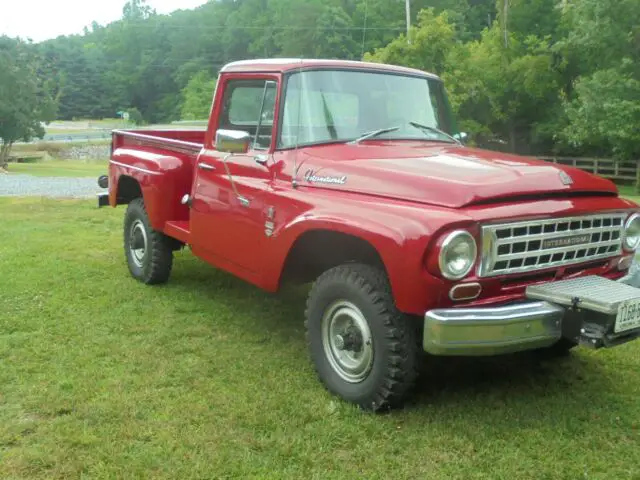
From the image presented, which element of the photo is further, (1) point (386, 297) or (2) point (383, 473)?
(1) point (386, 297)

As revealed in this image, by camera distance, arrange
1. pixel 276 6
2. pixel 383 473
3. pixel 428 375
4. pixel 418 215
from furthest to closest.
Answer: pixel 276 6
pixel 428 375
pixel 418 215
pixel 383 473

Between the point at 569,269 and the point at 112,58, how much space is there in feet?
356

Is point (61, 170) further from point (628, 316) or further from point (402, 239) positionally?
point (628, 316)

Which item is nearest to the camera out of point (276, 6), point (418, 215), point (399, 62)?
point (418, 215)

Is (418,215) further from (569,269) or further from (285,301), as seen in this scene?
(285,301)

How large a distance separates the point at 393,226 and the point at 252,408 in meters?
1.32

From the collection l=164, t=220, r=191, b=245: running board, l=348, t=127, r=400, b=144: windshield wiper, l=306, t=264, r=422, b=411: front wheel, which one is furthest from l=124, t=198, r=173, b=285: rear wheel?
l=306, t=264, r=422, b=411: front wheel

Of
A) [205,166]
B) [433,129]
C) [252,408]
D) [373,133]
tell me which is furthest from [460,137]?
[252,408]

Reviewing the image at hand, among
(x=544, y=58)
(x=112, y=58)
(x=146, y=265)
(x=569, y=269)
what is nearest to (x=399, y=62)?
(x=544, y=58)

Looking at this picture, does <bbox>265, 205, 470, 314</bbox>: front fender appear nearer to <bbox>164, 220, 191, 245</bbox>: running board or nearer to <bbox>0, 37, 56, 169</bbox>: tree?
<bbox>164, 220, 191, 245</bbox>: running board

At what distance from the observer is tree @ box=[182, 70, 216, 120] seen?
6014 centimetres

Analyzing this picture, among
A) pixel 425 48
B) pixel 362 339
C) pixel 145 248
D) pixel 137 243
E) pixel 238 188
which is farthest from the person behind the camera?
pixel 425 48

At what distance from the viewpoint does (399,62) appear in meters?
31.7

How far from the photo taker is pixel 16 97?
155 ft
